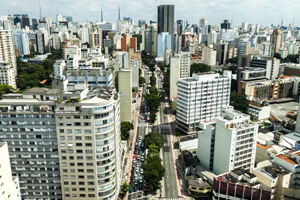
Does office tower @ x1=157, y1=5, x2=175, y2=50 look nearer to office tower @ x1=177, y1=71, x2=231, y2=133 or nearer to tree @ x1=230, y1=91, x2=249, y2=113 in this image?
tree @ x1=230, y1=91, x2=249, y2=113

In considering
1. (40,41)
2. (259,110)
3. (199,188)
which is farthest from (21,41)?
(199,188)

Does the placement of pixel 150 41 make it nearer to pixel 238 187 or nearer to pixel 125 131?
pixel 125 131

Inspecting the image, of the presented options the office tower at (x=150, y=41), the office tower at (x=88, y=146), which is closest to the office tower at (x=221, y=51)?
the office tower at (x=150, y=41)

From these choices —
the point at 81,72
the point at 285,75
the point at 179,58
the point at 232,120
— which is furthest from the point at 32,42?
the point at 232,120

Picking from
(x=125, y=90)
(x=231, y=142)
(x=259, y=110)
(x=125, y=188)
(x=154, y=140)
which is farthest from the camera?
(x=259, y=110)

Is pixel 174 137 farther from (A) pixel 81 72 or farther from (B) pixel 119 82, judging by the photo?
(A) pixel 81 72

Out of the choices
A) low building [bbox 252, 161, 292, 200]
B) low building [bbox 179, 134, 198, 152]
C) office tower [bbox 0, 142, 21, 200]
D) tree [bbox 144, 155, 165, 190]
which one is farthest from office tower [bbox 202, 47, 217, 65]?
office tower [bbox 0, 142, 21, 200]
